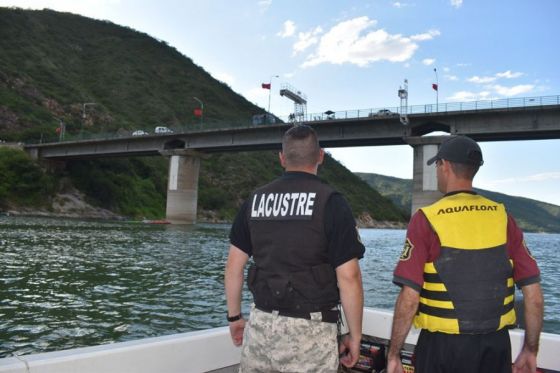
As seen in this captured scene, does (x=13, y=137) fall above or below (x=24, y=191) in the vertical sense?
above

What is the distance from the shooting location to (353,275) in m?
2.94

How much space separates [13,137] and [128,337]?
8581 cm

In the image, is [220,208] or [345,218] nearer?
[345,218]

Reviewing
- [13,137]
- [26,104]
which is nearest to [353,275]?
[13,137]

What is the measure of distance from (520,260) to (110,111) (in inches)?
5256

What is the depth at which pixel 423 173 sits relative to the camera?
48.8 m

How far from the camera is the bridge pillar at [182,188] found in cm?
6594

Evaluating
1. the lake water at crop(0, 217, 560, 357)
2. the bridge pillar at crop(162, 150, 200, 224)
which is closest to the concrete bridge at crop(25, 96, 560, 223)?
the bridge pillar at crop(162, 150, 200, 224)

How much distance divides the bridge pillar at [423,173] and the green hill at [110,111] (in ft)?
82.4

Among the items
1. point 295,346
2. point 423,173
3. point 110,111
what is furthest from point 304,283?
point 110,111

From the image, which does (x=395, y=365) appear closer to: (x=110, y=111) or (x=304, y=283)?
(x=304, y=283)

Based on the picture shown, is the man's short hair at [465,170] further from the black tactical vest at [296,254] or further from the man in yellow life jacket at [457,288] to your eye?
the black tactical vest at [296,254]

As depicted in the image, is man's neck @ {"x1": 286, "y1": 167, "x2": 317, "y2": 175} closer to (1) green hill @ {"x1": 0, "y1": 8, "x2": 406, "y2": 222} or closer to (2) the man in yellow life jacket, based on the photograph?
(2) the man in yellow life jacket

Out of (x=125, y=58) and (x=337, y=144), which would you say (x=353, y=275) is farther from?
(x=125, y=58)
